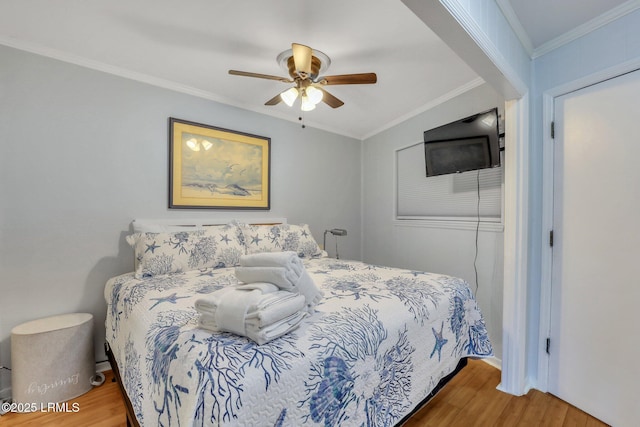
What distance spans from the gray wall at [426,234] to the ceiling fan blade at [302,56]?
1.64 m

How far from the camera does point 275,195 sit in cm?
318

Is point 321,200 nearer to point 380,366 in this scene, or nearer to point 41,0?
point 380,366

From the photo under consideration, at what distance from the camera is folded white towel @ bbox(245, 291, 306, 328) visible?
93 cm

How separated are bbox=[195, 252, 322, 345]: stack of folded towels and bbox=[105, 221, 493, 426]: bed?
1.6 inches

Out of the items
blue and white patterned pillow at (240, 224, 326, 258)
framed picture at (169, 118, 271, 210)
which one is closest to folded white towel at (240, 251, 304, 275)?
blue and white patterned pillow at (240, 224, 326, 258)

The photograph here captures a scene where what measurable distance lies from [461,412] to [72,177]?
3.18 meters

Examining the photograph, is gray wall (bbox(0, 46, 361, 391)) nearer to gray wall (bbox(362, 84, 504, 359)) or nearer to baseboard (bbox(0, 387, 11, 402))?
baseboard (bbox(0, 387, 11, 402))

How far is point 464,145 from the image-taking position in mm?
2367

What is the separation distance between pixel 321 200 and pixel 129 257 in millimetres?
2137

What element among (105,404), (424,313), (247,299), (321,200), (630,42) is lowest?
(105,404)

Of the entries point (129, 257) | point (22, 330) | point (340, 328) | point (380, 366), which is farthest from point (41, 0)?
point (380, 366)

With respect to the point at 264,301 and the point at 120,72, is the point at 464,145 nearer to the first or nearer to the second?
the point at 264,301

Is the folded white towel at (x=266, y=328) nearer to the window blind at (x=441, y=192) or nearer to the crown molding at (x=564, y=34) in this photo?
the crown molding at (x=564, y=34)

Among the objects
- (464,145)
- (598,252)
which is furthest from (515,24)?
(598,252)
